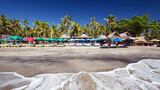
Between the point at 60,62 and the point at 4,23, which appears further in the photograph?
the point at 4,23

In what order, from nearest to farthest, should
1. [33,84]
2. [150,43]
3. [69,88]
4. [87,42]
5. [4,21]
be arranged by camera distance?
1. [69,88]
2. [33,84]
3. [87,42]
4. [150,43]
5. [4,21]

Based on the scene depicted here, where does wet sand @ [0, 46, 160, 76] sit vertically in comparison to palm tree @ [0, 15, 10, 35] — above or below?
below

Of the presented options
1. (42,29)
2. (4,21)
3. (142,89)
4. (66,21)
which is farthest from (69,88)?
(4,21)

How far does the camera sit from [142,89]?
2.19 metres

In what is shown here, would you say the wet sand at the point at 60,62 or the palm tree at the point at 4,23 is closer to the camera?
the wet sand at the point at 60,62

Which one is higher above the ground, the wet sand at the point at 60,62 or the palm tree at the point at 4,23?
the palm tree at the point at 4,23

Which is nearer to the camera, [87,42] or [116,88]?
[116,88]

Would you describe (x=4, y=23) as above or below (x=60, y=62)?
above

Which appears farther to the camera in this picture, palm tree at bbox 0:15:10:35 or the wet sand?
palm tree at bbox 0:15:10:35

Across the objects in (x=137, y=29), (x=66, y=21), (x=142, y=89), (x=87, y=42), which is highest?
(x=66, y=21)

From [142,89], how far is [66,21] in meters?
34.1

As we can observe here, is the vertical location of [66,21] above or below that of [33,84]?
above

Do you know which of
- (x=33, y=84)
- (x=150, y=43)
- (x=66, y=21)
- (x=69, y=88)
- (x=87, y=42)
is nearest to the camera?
(x=69, y=88)

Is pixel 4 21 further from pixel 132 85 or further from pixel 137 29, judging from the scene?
pixel 137 29
